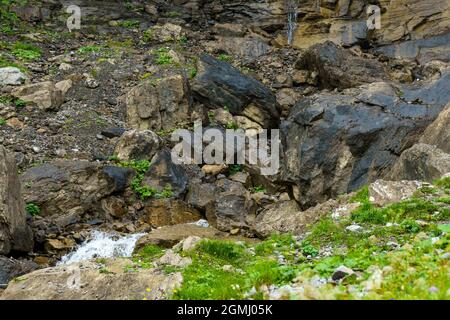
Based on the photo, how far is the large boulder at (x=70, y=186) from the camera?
52.2 feet

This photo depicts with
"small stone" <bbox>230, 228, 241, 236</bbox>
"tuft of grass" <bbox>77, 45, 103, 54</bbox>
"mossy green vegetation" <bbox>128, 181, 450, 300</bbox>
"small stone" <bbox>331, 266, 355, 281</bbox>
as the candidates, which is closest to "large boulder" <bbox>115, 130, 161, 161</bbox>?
"small stone" <bbox>230, 228, 241, 236</bbox>

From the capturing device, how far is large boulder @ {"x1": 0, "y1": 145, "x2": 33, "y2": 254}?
12242 millimetres

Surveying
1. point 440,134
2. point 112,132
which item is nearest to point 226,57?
point 112,132

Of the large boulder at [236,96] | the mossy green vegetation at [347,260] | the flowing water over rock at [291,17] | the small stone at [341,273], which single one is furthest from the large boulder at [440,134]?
the flowing water over rock at [291,17]

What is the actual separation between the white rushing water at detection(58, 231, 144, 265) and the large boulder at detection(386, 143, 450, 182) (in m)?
8.25

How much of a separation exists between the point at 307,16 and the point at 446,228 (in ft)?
85.4

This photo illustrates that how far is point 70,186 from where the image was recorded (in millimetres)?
16531

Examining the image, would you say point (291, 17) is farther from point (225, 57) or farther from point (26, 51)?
point (26, 51)

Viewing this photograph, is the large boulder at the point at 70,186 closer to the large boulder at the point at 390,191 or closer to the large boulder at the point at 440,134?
the large boulder at the point at 390,191

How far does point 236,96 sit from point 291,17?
10.5 meters

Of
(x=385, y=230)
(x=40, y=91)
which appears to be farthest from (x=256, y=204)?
(x=40, y=91)

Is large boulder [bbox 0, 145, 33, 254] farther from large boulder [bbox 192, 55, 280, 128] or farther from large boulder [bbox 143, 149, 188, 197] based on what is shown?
large boulder [bbox 192, 55, 280, 128]

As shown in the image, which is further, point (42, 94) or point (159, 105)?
point (159, 105)
